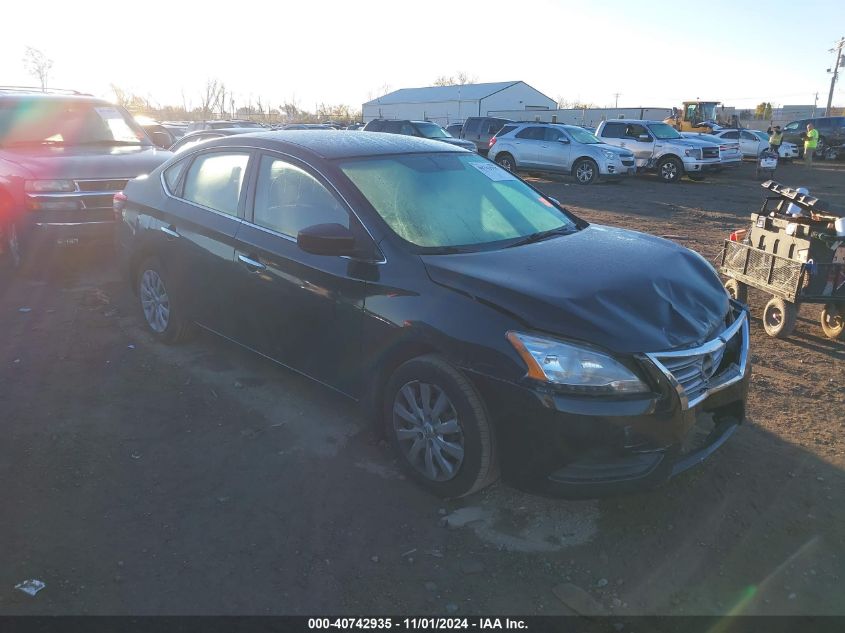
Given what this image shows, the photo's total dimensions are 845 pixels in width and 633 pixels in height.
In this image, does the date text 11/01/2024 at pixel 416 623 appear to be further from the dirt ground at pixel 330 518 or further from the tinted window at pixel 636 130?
the tinted window at pixel 636 130

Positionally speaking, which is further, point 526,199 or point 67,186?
point 67,186

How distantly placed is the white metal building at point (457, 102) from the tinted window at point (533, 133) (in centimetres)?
3672

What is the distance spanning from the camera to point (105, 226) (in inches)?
289

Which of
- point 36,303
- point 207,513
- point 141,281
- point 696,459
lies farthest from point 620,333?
point 36,303

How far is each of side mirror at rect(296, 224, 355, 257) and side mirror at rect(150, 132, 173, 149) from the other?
650 cm

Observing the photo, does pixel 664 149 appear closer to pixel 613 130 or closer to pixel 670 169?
pixel 670 169

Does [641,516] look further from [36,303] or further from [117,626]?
[36,303]

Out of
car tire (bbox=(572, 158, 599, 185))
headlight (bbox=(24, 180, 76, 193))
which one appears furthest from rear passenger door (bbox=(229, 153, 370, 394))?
car tire (bbox=(572, 158, 599, 185))

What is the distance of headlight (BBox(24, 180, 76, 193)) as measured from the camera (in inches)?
275

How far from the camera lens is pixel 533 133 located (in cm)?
2055

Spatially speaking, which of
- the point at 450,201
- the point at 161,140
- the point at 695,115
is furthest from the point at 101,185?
the point at 695,115

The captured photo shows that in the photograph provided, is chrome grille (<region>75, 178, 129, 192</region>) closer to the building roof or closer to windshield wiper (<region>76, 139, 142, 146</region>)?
windshield wiper (<region>76, 139, 142, 146</region>)

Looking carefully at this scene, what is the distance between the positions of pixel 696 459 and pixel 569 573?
0.83 m

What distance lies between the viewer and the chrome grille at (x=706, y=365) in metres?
2.95
